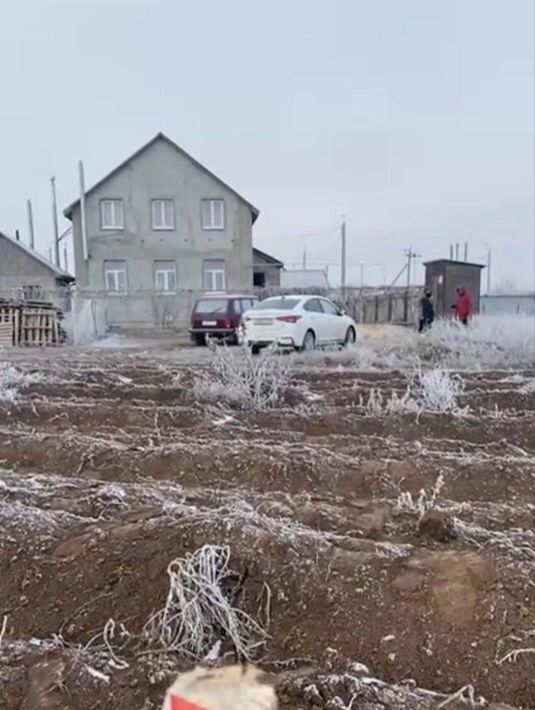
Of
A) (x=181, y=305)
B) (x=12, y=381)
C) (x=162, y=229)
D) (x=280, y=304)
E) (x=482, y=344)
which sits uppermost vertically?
(x=162, y=229)

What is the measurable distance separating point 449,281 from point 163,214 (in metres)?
13.8

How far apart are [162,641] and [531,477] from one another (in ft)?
9.52

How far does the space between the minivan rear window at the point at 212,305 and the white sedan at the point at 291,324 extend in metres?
3.34

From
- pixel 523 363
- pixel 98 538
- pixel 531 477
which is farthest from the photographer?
pixel 523 363

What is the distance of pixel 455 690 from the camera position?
1.98 m

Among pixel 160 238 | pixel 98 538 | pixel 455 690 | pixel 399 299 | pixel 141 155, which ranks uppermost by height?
pixel 141 155

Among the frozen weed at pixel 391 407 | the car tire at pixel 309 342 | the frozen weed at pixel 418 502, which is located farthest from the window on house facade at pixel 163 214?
the frozen weed at pixel 418 502

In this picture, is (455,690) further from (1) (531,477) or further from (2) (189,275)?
(2) (189,275)

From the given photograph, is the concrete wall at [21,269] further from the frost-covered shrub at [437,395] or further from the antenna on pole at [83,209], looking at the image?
the frost-covered shrub at [437,395]

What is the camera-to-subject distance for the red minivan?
1658cm

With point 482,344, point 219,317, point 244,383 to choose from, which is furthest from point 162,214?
point 244,383

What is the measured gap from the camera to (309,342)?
13352 mm

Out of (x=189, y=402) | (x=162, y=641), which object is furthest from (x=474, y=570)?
(x=189, y=402)

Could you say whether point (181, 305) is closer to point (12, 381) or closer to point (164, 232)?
point (164, 232)
